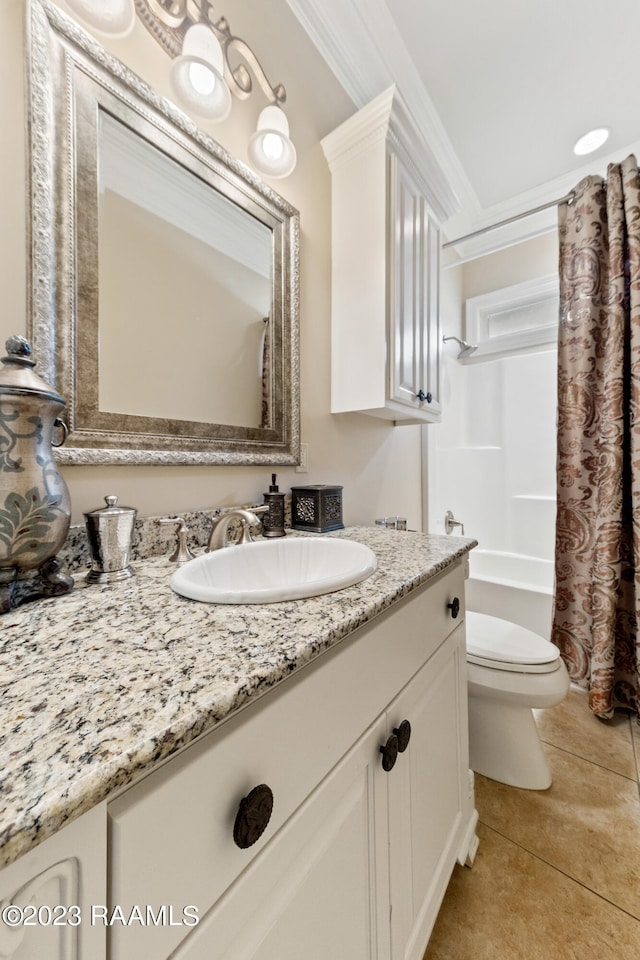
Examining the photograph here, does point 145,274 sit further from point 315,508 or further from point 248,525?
point 315,508

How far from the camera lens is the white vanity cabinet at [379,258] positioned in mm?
1249

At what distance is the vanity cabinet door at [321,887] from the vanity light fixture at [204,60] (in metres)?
1.40

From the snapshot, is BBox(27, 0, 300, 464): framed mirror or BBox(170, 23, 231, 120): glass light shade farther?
BBox(170, 23, 231, 120): glass light shade

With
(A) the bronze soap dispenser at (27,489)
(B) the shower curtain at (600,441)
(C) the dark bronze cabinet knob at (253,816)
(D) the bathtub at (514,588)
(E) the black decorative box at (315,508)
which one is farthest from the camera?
(D) the bathtub at (514,588)

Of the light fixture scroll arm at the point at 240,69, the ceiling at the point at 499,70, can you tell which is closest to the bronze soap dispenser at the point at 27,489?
the light fixture scroll arm at the point at 240,69

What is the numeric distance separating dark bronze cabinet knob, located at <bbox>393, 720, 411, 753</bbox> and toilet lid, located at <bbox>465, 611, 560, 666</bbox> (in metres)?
0.74

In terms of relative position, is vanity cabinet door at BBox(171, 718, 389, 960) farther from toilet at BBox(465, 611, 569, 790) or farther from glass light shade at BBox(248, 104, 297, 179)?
glass light shade at BBox(248, 104, 297, 179)

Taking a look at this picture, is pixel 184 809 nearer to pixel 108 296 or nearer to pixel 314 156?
pixel 108 296

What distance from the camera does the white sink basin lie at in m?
0.57

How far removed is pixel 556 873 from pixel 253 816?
117cm

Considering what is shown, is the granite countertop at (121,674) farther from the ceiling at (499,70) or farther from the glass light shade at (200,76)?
the ceiling at (499,70)

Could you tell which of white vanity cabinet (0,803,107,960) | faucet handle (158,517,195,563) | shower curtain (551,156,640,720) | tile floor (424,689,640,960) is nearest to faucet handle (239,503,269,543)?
faucet handle (158,517,195,563)

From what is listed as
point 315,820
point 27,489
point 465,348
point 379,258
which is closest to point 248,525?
point 27,489

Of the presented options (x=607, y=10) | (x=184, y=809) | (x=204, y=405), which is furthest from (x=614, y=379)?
(x=184, y=809)
